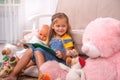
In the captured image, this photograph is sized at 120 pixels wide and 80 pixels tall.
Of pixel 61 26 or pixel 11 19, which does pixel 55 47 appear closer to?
pixel 61 26

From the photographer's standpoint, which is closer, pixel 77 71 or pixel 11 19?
pixel 77 71

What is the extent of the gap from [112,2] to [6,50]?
95cm

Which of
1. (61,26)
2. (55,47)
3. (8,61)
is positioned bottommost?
(8,61)

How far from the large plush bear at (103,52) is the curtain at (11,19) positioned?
1.29 m

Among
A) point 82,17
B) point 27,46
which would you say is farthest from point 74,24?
point 27,46

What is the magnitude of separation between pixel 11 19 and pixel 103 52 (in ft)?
4.78

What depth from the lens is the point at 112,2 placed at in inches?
72.1

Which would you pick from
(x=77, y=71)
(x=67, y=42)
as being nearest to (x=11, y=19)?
(x=67, y=42)

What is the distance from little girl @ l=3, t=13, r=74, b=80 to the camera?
56.7 inches

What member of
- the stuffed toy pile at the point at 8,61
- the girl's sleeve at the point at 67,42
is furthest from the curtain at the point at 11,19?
the girl's sleeve at the point at 67,42

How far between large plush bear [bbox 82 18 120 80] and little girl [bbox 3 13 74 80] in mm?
264

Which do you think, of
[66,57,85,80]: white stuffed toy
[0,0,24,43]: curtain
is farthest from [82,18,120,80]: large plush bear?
[0,0,24,43]: curtain

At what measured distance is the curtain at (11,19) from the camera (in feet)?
7.79

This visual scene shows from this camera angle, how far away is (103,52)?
47.6 inches
